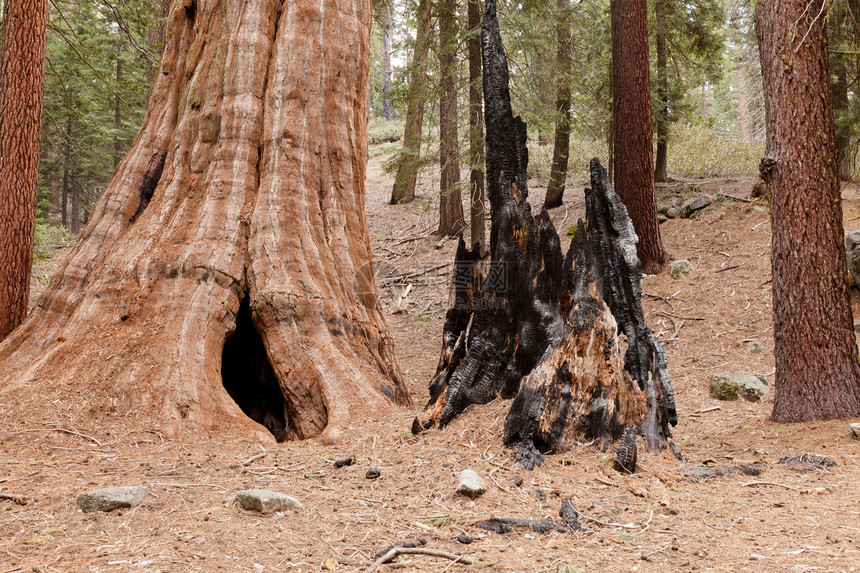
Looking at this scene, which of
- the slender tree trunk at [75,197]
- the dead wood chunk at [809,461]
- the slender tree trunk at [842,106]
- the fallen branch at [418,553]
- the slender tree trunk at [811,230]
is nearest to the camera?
the fallen branch at [418,553]

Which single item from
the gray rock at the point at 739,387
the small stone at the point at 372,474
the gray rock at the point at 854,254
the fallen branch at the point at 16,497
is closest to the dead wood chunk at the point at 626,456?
the small stone at the point at 372,474

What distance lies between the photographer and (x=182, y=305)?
5094 mm

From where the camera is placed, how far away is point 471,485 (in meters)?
3.12

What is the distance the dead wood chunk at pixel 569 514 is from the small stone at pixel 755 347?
5.60 meters

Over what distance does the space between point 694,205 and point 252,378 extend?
9616mm

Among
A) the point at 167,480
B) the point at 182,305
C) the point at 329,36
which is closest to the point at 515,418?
the point at 167,480

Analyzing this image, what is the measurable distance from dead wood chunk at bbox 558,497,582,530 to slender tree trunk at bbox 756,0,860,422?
3.30m

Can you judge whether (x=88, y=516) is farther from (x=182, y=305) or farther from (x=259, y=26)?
(x=259, y=26)

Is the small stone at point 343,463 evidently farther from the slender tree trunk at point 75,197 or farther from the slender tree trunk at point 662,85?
the slender tree trunk at point 75,197

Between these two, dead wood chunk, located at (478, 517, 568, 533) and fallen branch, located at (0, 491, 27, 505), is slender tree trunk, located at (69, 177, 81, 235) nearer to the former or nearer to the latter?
fallen branch, located at (0, 491, 27, 505)

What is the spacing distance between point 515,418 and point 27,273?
562 cm

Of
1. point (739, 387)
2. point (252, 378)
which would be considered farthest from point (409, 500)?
point (739, 387)

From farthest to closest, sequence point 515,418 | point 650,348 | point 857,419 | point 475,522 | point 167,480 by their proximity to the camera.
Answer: point 857,419
point 650,348
point 515,418
point 167,480
point 475,522

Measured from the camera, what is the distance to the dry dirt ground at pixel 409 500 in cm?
245
